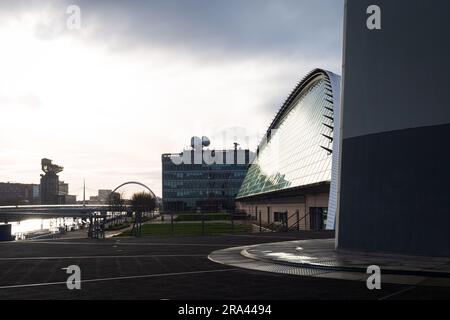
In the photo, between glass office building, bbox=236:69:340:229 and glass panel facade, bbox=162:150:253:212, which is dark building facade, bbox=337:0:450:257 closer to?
glass office building, bbox=236:69:340:229

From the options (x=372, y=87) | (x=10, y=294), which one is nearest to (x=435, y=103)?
(x=372, y=87)

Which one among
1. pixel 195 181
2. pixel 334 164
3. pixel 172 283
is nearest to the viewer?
pixel 172 283

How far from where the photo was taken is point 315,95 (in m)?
70.4

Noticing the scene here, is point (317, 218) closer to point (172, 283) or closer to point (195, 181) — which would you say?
point (172, 283)

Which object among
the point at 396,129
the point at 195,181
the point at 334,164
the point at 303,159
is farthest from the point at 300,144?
the point at 195,181

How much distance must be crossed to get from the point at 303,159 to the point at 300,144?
6231mm

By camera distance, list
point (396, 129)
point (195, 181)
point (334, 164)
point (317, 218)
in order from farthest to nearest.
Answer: point (195, 181) → point (317, 218) → point (334, 164) → point (396, 129)

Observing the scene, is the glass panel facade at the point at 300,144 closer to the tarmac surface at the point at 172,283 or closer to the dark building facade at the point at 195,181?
the tarmac surface at the point at 172,283

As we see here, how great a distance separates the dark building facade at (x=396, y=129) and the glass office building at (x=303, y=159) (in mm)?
20480

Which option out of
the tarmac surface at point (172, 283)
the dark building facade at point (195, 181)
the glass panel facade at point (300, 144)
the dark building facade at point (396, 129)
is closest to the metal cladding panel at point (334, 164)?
the glass panel facade at point (300, 144)

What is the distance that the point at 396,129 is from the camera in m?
17.8

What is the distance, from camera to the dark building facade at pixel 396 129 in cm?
1645

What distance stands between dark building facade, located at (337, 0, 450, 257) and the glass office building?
67.2 ft

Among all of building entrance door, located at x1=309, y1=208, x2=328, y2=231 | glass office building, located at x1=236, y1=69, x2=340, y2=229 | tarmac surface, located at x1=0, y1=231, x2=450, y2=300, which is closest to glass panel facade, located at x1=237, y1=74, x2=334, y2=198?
glass office building, located at x1=236, y1=69, x2=340, y2=229
